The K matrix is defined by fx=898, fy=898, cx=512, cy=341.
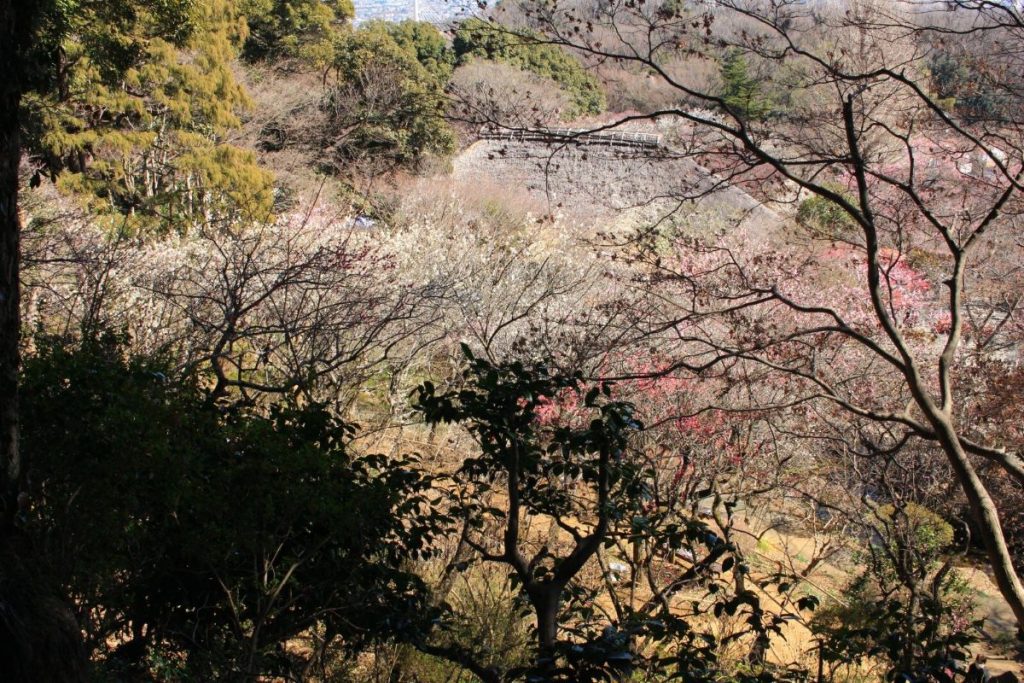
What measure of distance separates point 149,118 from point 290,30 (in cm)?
811

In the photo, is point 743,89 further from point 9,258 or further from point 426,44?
point 426,44

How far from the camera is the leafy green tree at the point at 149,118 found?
13164mm

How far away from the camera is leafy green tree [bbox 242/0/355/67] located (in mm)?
20969

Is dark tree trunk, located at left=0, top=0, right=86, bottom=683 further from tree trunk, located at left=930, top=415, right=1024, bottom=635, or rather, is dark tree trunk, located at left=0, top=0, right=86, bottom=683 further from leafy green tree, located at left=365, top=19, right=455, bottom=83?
leafy green tree, located at left=365, top=19, right=455, bottom=83

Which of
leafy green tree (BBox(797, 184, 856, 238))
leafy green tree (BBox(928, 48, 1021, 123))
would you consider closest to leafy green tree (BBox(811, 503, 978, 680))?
leafy green tree (BBox(797, 184, 856, 238))

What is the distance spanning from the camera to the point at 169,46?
14.3m

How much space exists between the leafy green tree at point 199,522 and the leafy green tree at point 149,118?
9035 millimetres

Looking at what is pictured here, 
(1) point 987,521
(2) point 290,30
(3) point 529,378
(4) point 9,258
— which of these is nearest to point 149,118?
(2) point 290,30

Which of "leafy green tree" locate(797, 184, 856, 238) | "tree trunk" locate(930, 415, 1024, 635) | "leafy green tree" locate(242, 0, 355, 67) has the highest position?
"leafy green tree" locate(242, 0, 355, 67)

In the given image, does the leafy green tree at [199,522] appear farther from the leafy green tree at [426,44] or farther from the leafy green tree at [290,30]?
the leafy green tree at [426,44]

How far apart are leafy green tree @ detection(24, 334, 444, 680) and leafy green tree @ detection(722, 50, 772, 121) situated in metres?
3.33

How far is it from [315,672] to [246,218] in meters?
8.37

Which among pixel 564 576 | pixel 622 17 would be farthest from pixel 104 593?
pixel 622 17

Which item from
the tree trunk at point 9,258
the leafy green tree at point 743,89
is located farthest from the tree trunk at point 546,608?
the leafy green tree at point 743,89
